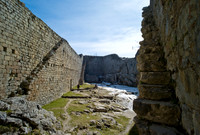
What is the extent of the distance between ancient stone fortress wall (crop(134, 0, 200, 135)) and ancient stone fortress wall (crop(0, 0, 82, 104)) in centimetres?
693

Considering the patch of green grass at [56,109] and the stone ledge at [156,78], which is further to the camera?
the patch of green grass at [56,109]

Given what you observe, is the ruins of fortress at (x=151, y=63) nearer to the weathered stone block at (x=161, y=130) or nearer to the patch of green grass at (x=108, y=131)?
the weathered stone block at (x=161, y=130)

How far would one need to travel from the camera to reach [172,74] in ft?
7.86

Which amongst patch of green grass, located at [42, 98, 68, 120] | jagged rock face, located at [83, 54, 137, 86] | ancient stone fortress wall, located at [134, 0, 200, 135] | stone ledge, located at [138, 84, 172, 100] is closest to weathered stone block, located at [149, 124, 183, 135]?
ancient stone fortress wall, located at [134, 0, 200, 135]

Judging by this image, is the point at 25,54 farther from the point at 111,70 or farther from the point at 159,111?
the point at 111,70

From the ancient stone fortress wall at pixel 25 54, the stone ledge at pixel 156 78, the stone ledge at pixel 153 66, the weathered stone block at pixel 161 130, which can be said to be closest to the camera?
the weathered stone block at pixel 161 130

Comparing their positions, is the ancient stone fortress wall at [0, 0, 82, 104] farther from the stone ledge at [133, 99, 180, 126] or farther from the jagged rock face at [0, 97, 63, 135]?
the stone ledge at [133, 99, 180, 126]

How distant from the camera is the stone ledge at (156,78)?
8.66ft

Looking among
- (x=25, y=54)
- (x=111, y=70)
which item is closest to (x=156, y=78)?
(x=25, y=54)

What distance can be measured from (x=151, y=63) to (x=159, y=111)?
4.27 ft

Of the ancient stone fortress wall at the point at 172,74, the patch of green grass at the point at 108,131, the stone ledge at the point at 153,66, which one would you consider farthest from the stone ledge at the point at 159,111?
the patch of green grass at the point at 108,131

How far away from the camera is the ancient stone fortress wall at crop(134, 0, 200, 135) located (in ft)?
4.16

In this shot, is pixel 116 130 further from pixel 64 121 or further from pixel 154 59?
pixel 154 59

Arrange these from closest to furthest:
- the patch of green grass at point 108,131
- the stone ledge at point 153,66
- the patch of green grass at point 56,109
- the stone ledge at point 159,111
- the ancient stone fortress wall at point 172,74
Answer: the ancient stone fortress wall at point 172,74 → the stone ledge at point 159,111 → the stone ledge at point 153,66 → the patch of green grass at point 108,131 → the patch of green grass at point 56,109
